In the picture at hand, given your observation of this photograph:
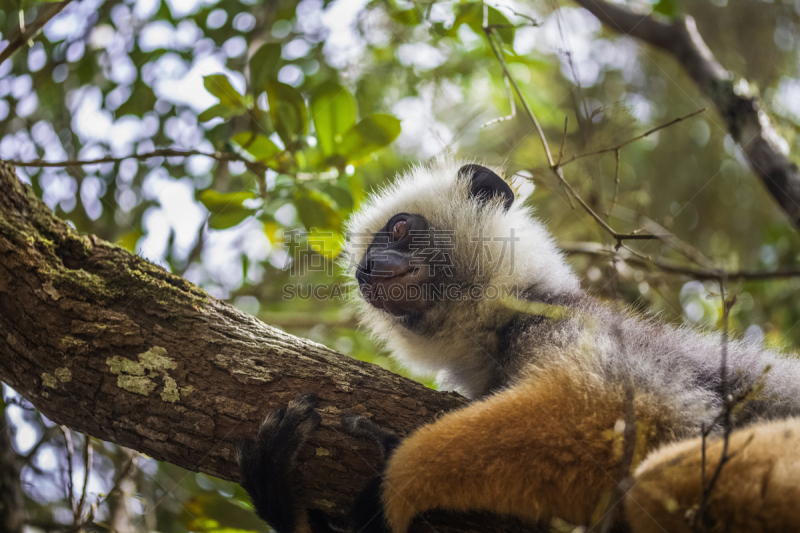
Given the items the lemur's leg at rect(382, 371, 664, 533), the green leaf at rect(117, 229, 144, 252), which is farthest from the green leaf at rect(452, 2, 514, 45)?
the green leaf at rect(117, 229, 144, 252)

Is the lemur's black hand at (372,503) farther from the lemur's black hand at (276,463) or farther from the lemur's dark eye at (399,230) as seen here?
the lemur's dark eye at (399,230)

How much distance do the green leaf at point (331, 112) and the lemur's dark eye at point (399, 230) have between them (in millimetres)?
967

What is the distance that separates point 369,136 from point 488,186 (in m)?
1.15

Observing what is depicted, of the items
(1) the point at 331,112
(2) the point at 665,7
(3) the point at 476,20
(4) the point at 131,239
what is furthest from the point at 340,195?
(2) the point at 665,7

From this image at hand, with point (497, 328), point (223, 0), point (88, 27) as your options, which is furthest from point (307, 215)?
point (88, 27)

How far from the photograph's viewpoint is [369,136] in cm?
476

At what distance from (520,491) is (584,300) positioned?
181 cm

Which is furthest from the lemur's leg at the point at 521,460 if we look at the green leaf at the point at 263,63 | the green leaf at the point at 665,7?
the green leaf at the point at 665,7

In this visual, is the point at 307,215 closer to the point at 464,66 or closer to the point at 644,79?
the point at 464,66

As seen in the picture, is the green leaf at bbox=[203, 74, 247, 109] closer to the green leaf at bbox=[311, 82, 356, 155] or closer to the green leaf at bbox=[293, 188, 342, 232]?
the green leaf at bbox=[311, 82, 356, 155]

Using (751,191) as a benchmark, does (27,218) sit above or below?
below

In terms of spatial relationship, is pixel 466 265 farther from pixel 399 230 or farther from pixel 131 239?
pixel 131 239

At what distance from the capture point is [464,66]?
655 centimetres

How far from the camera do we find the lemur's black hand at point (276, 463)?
9.72 ft
